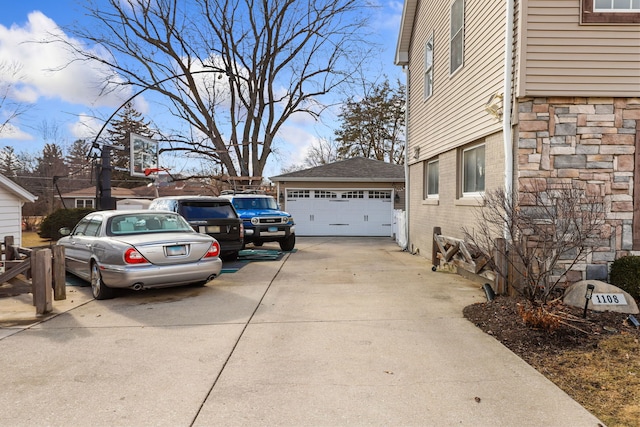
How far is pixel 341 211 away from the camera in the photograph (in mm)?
20141

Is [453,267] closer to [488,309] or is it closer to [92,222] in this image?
[488,309]

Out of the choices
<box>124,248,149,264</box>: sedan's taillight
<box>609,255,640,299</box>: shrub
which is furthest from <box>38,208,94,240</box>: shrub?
<box>609,255,640,299</box>: shrub

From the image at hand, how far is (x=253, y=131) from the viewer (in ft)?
92.4

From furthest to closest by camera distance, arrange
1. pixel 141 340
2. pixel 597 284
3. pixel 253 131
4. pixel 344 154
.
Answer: pixel 344 154, pixel 253 131, pixel 597 284, pixel 141 340

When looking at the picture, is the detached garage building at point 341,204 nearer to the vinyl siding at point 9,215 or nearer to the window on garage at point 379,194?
the window on garage at point 379,194

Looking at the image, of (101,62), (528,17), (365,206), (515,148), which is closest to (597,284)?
(515,148)

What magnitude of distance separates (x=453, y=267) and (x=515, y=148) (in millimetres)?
3471

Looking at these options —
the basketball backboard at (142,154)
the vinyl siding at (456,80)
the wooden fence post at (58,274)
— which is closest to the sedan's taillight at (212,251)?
the wooden fence post at (58,274)

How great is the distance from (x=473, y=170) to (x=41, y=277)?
7.99m

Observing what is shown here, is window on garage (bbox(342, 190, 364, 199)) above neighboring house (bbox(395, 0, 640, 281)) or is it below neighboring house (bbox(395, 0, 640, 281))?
below

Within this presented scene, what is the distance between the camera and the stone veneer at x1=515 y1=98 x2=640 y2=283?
680 cm

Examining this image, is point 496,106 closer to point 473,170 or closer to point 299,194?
point 473,170

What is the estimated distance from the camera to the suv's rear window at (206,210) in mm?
10531

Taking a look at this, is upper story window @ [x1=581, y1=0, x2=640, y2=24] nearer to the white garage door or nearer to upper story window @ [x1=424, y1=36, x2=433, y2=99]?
upper story window @ [x1=424, y1=36, x2=433, y2=99]
